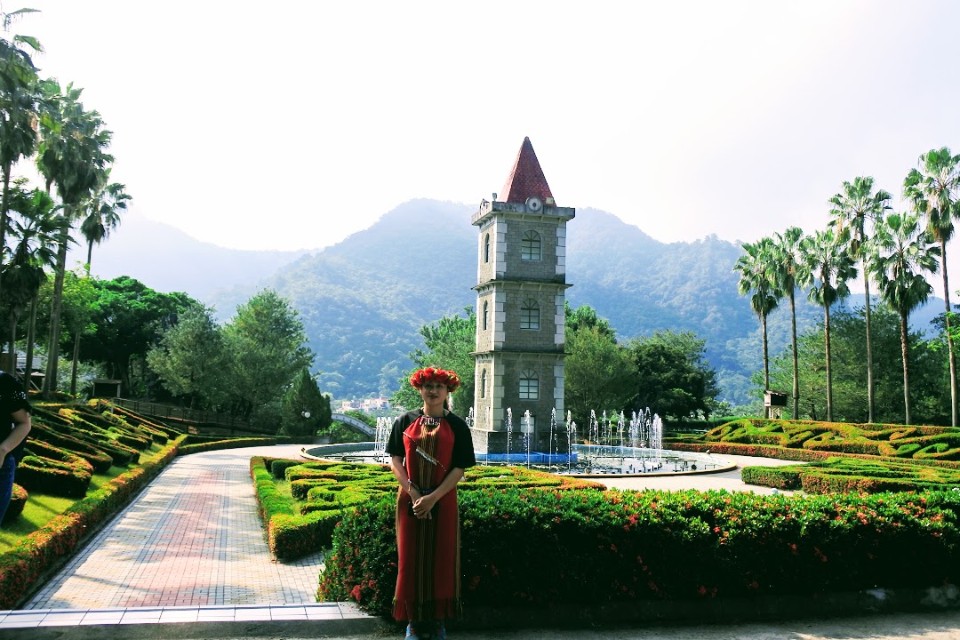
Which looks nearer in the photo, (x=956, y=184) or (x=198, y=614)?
(x=198, y=614)

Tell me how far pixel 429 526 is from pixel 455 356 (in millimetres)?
43260

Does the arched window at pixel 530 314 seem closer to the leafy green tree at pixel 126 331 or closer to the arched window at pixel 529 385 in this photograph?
the arched window at pixel 529 385

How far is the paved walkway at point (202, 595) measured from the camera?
582cm

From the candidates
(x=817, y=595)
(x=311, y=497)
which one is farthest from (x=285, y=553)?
(x=817, y=595)

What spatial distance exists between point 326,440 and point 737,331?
171545 mm

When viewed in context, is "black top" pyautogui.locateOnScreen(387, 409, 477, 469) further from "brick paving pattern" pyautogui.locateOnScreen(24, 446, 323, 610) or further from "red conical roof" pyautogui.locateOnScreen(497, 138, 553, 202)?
"red conical roof" pyautogui.locateOnScreen(497, 138, 553, 202)

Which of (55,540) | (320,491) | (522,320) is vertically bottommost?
(55,540)

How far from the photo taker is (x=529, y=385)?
30234 millimetres

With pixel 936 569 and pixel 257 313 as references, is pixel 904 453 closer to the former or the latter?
pixel 936 569

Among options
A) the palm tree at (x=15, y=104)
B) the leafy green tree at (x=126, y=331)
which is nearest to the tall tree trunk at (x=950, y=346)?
the palm tree at (x=15, y=104)

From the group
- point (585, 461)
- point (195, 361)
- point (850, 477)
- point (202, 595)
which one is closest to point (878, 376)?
point (585, 461)

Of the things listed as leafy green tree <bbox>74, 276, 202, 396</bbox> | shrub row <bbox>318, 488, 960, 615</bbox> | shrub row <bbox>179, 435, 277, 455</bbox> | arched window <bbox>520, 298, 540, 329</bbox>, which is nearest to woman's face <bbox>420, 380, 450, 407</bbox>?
shrub row <bbox>318, 488, 960, 615</bbox>

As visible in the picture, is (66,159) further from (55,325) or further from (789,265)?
Result: (789,265)

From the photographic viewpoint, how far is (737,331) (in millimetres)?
198250
